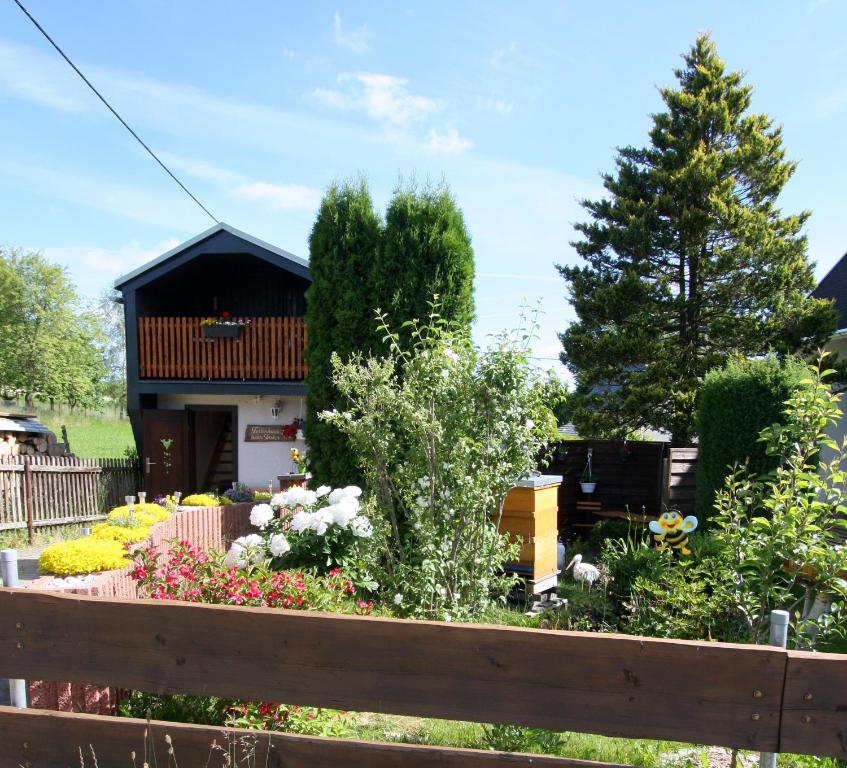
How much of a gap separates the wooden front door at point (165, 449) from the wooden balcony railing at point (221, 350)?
880mm

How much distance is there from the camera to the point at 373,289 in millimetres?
7637

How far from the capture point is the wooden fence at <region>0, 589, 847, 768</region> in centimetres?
178

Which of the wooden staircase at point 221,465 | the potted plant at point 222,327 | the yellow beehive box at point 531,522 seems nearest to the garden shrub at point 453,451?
the yellow beehive box at point 531,522

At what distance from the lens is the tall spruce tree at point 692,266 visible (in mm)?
12562

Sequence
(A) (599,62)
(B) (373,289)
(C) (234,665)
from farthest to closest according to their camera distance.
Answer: (B) (373,289), (A) (599,62), (C) (234,665)

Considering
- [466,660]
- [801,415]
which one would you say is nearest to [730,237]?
[801,415]

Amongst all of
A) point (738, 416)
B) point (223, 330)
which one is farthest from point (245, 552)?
point (223, 330)

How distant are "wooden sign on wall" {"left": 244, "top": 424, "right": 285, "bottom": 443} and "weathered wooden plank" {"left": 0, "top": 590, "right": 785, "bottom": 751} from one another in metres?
11.2

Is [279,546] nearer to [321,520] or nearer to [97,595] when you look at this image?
[321,520]

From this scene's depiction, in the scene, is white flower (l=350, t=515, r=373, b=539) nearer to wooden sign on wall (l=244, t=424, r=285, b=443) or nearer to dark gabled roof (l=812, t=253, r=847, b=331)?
wooden sign on wall (l=244, t=424, r=285, b=443)

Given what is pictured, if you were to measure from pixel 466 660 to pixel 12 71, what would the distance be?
9173 millimetres

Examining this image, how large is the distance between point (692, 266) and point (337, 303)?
8.63m

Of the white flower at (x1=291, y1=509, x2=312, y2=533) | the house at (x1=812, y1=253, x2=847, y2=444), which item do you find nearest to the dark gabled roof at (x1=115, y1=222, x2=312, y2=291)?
the white flower at (x1=291, y1=509, x2=312, y2=533)

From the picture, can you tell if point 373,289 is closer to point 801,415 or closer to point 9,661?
point 801,415
